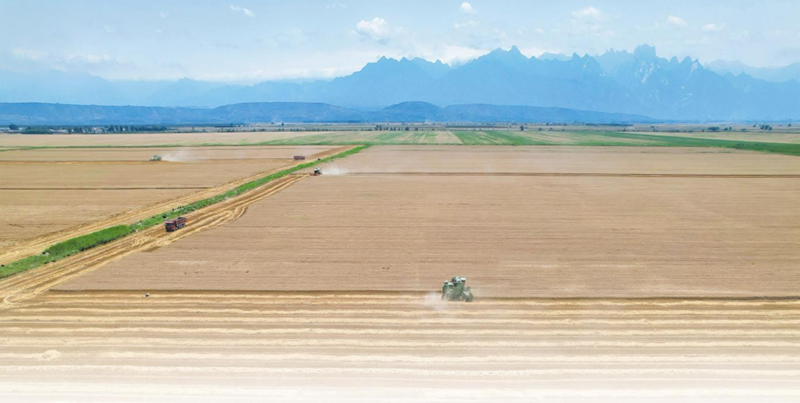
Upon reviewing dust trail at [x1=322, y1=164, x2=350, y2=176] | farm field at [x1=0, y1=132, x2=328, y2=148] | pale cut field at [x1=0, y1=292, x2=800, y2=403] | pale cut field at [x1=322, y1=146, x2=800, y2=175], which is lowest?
pale cut field at [x1=0, y1=292, x2=800, y2=403]

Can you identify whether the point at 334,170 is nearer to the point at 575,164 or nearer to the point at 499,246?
the point at 575,164

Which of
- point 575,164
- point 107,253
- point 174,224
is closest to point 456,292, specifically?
point 107,253

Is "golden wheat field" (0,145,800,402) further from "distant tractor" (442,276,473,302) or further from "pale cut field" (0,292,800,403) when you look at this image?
"distant tractor" (442,276,473,302)

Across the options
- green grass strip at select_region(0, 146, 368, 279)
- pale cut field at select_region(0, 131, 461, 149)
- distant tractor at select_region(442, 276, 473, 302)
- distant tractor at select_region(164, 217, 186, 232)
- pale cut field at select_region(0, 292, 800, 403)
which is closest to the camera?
pale cut field at select_region(0, 292, 800, 403)

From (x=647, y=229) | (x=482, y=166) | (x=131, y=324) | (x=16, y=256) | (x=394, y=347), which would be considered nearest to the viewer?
(x=394, y=347)

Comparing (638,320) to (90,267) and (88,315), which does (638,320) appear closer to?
(88,315)

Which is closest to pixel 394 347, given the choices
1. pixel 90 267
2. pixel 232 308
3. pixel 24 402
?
pixel 232 308

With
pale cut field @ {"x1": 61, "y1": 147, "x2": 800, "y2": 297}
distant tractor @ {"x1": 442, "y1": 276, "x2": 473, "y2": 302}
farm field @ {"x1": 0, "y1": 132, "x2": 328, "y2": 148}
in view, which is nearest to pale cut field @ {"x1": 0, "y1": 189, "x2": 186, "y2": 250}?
pale cut field @ {"x1": 61, "y1": 147, "x2": 800, "y2": 297}
